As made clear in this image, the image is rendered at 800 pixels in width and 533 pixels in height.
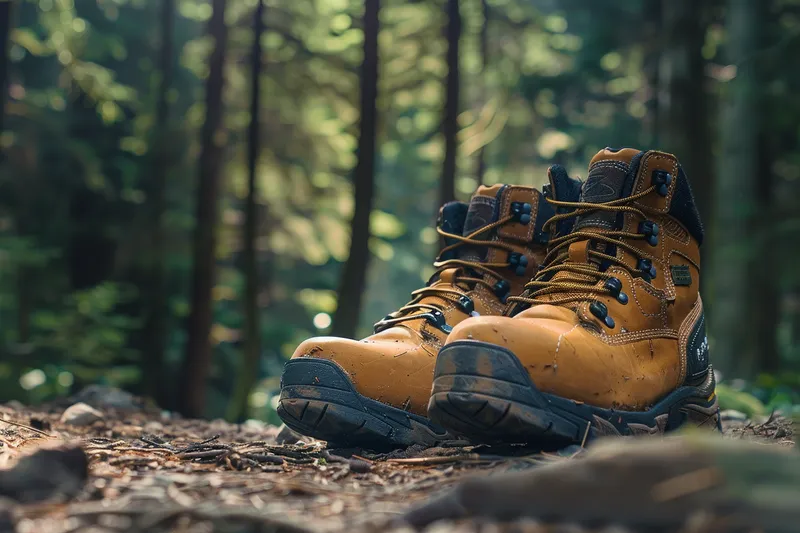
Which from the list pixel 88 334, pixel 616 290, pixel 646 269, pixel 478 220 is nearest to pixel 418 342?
pixel 478 220

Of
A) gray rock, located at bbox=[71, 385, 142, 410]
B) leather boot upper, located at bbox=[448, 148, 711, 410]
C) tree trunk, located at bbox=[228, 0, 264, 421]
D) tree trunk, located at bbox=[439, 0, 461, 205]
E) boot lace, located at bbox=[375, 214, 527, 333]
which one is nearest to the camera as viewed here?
leather boot upper, located at bbox=[448, 148, 711, 410]

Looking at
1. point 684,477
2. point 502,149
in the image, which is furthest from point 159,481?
point 502,149

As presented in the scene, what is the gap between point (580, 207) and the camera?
3229 millimetres

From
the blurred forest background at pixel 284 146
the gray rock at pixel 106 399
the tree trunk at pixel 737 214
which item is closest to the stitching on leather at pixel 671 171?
the gray rock at pixel 106 399

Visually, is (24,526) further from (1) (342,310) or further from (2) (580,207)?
(1) (342,310)

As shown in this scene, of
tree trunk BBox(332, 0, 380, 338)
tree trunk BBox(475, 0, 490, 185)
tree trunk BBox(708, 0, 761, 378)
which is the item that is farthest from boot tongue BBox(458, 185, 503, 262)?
tree trunk BBox(475, 0, 490, 185)

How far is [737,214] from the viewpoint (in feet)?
37.0

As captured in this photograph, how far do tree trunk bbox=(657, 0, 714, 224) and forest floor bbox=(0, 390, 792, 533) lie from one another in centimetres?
978

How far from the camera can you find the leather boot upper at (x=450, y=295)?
10.3 ft

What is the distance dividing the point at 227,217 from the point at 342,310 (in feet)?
22.4

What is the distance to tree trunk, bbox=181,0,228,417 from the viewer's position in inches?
462

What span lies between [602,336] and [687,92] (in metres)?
10.9

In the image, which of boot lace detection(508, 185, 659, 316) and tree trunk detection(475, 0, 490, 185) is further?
tree trunk detection(475, 0, 490, 185)

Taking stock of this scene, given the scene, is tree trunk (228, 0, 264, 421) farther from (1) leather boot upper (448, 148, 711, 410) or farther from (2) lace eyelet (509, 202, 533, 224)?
(1) leather boot upper (448, 148, 711, 410)
